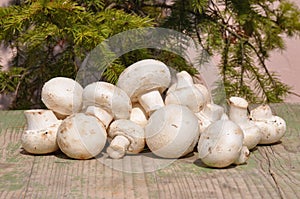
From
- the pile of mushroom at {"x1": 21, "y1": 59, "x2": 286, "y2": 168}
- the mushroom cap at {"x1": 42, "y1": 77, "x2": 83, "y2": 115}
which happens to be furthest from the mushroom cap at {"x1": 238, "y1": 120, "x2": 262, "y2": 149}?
the mushroom cap at {"x1": 42, "y1": 77, "x2": 83, "y2": 115}

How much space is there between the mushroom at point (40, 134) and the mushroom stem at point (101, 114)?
61 millimetres

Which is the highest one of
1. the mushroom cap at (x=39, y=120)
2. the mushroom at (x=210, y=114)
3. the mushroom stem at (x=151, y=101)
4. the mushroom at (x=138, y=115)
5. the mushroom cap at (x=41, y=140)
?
the mushroom stem at (x=151, y=101)

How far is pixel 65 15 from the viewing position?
1.30 meters

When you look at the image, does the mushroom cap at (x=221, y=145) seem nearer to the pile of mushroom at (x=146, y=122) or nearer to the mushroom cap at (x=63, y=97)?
the pile of mushroom at (x=146, y=122)

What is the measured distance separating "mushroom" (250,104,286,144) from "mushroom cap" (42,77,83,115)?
0.31m

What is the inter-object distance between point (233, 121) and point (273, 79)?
48cm

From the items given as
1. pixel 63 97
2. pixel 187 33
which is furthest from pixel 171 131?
pixel 187 33

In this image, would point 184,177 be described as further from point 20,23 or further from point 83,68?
point 20,23

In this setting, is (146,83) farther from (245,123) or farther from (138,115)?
(245,123)

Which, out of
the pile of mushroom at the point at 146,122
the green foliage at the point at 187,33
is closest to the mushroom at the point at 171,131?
the pile of mushroom at the point at 146,122

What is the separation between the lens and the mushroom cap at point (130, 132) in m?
1.11

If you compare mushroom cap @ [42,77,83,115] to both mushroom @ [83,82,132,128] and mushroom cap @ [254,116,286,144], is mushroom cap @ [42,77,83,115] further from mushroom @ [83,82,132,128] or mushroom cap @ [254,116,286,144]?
mushroom cap @ [254,116,286,144]

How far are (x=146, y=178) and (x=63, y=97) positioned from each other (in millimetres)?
243

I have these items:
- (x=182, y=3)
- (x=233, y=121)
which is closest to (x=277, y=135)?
(x=233, y=121)
